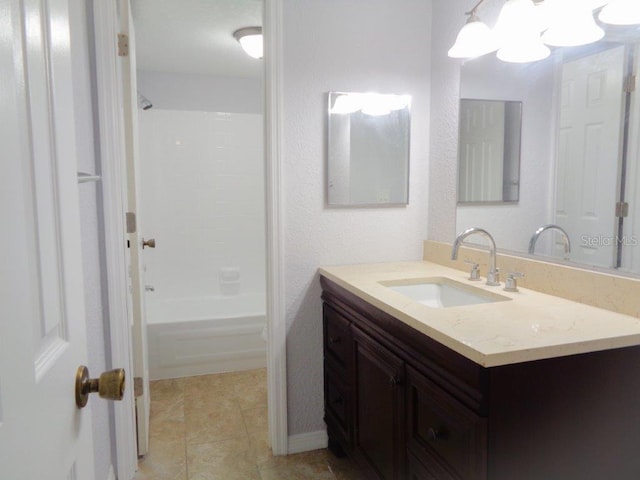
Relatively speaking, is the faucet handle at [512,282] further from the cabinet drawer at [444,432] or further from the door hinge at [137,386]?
the door hinge at [137,386]

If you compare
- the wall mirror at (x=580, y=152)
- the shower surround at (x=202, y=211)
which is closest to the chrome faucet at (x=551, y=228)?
the wall mirror at (x=580, y=152)

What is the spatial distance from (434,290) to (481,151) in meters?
0.63

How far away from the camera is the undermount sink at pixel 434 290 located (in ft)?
5.89

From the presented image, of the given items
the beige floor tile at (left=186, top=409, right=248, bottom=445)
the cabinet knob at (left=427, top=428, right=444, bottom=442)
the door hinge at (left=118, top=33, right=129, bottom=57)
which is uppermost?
the door hinge at (left=118, top=33, right=129, bottom=57)

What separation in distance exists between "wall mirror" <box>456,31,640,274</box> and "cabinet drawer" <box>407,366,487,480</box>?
0.66 m

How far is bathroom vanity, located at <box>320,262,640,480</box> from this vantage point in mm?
1044

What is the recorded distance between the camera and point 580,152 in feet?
4.68

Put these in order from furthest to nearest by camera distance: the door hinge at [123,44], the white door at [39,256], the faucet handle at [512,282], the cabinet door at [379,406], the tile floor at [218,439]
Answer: the tile floor at [218,439], the door hinge at [123,44], the faucet handle at [512,282], the cabinet door at [379,406], the white door at [39,256]

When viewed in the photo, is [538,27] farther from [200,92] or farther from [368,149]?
[200,92]

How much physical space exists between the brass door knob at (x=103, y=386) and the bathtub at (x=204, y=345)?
228 cm

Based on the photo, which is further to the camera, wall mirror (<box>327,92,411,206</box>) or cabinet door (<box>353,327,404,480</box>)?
wall mirror (<box>327,92,411,206</box>)

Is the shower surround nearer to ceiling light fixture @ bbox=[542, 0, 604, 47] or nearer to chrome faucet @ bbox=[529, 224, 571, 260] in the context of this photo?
chrome faucet @ bbox=[529, 224, 571, 260]

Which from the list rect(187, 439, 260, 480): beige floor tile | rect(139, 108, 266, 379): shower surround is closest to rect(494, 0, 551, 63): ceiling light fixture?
rect(187, 439, 260, 480): beige floor tile

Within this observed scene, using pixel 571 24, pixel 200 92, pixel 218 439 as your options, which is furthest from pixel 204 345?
pixel 571 24
